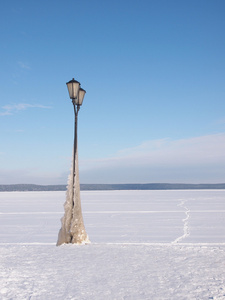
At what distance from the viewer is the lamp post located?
7496mm

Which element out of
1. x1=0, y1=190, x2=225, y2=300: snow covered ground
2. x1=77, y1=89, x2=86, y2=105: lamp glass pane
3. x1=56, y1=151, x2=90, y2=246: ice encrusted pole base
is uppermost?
x1=77, y1=89, x2=86, y2=105: lamp glass pane

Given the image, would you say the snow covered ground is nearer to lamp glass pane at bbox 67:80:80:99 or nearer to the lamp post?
the lamp post

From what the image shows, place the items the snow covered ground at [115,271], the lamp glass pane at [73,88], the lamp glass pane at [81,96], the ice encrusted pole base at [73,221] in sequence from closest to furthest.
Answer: the snow covered ground at [115,271], the ice encrusted pole base at [73,221], the lamp glass pane at [73,88], the lamp glass pane at [81,96]

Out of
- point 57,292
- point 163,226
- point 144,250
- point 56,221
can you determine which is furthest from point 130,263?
point 56,221

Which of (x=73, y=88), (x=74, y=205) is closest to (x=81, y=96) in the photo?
(x=73, y=88)

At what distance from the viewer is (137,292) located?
420 centimetres

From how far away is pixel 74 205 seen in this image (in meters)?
7.84

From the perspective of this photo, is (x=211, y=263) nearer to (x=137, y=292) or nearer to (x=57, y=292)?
(x=137, y=292)

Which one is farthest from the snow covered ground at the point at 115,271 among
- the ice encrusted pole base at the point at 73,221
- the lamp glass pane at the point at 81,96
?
the lamp glass pane at the point at 81,96

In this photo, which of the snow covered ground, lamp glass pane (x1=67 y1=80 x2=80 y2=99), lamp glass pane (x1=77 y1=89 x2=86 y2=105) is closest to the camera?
the snow covered ground

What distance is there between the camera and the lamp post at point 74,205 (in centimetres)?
750

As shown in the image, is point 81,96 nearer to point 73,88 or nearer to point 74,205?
point 73,88

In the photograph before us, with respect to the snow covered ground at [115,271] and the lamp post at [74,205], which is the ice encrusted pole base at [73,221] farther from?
the snow covered ground at [115,271]

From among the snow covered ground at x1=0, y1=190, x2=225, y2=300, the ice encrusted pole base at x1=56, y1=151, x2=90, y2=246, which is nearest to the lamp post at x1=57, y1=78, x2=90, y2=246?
the ice encrusted pole base at x1=56, y1=151, x2=90, y2=246
